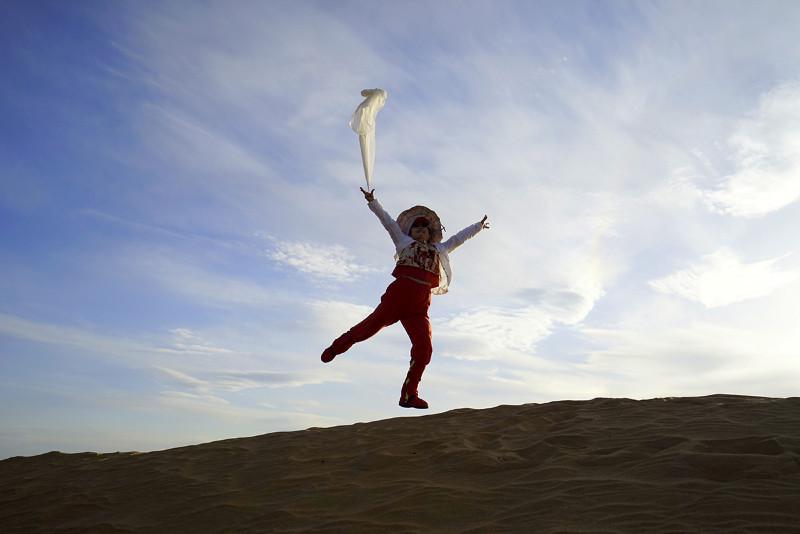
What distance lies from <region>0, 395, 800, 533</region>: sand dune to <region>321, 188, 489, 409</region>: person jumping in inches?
29.6

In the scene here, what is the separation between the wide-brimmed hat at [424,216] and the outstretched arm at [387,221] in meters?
0.20

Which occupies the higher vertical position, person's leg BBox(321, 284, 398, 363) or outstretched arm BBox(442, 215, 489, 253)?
outstretched arm BBox(442, 215, 489, 253)

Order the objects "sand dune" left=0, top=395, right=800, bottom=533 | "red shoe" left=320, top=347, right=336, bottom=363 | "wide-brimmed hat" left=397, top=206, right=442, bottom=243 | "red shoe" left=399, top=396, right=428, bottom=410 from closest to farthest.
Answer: "sand dune" left=0, top=395, right=800, bottom=533 → "red shoe" left=399, top=396, right=428, bottom=410 → "red shoe" left=320, top=347, right=336, bottom=363 → "wide-brimmed hat" left=397, top=206, right=442, bottom=243

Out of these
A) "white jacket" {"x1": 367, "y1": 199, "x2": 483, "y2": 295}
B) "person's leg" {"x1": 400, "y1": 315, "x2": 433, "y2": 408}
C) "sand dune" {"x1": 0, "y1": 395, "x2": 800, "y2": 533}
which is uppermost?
"white jacket" {"x1": 367, "y1": 199, "x2": 483, "y2": 295}

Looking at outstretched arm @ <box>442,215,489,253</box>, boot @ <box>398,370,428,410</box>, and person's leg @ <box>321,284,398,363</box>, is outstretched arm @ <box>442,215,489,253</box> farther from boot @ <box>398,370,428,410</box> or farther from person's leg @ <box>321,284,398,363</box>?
boot @ <box>398,370,428,410</box>

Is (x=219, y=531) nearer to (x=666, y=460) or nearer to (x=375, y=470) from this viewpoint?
(x=375, y=470)

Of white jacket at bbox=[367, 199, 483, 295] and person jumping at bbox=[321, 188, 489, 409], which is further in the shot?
white jacket at bbox=[367, 199, 483, 295]

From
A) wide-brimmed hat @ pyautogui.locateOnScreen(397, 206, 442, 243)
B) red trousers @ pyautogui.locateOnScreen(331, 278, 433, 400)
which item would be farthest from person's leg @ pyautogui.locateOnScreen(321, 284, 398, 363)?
wide-brimmed hat @ pyautogui.locateOnScreen(397, 206, 442, 243)

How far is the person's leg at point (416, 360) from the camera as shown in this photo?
23.8ft

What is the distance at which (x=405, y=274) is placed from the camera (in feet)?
24.2

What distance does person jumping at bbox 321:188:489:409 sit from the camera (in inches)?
287

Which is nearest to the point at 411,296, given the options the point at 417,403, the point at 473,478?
the point at 417,403

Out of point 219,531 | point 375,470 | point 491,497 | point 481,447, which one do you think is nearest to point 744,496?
point 491,497

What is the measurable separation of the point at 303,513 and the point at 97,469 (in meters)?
3.49
